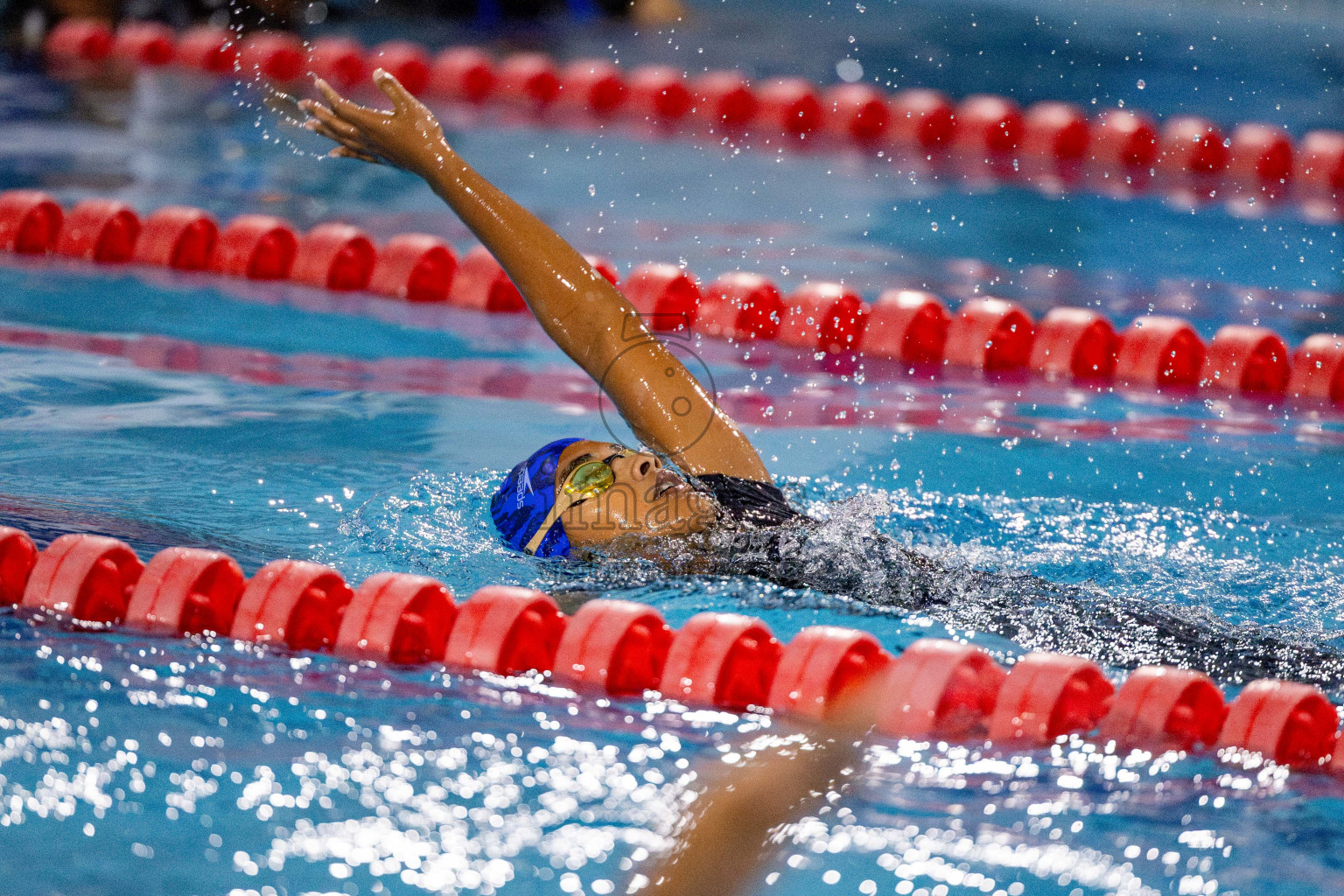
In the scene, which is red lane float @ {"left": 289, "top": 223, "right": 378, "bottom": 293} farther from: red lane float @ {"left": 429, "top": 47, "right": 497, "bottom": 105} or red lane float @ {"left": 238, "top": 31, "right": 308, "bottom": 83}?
red lane float @ {"left": 238, "top": 31, "right": 308, "bottom": 83}

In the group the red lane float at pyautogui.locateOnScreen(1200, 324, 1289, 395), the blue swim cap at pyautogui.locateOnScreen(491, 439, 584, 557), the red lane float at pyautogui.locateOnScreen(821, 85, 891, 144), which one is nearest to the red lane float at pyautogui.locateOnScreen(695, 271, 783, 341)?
the red lane float at pyautogui.locateOnScreen(1200, 324, 1289, 395)

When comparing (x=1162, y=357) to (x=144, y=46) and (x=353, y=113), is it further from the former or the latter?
(x=144, y=46)

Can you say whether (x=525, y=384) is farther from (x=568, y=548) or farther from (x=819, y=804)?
(x=819, y=804)

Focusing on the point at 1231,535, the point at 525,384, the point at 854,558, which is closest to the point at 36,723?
the point at 854,558

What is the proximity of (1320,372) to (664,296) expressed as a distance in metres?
Answer: 2.26

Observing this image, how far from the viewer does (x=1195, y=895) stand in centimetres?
237

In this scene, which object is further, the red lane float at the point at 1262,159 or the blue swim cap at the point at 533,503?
the red lane float at the point at 1262,159

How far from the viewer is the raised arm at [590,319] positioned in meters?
3.31

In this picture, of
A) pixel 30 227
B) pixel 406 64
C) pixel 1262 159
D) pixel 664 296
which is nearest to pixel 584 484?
pixel 664 296

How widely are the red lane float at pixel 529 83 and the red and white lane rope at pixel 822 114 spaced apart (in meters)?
0.01

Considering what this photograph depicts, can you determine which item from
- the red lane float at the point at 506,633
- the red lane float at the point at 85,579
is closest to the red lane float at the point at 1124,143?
the red lane float at the point at 506,633

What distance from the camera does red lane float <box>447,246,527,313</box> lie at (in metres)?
5.66

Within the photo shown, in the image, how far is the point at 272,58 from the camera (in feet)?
30.9

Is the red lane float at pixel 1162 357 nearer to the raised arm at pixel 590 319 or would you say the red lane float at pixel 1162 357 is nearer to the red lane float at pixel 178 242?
the raised arm at pixel 590 319
